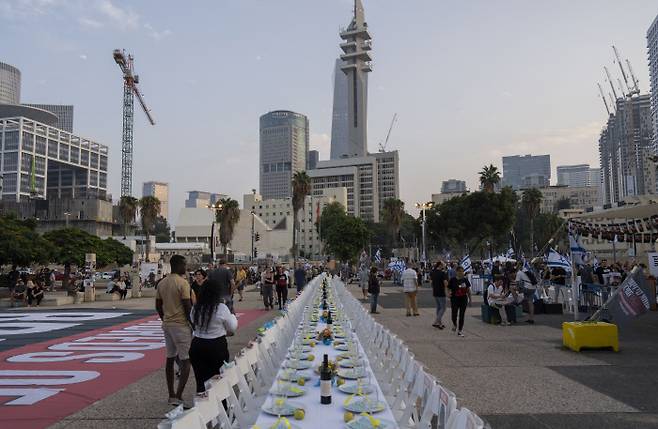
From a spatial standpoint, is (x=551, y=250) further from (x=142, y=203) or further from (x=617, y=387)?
(x=142, y=203)

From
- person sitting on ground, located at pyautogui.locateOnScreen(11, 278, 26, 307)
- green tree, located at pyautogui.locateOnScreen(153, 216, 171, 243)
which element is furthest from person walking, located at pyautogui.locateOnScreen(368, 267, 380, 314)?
green tree, located at pyautogui.locateOnScreen(153, 216, 171, 243)

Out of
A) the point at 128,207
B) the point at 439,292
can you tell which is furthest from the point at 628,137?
the point at 439,292

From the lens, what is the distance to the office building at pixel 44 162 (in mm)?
167625

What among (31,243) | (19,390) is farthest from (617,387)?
(31,243)

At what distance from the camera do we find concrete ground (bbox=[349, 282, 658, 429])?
5973mm

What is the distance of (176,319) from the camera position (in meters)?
6.30

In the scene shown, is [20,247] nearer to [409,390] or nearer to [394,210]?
[409,390]

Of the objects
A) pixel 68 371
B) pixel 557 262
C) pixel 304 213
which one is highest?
pixel 304 213

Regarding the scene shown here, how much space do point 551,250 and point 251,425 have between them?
16.5 m

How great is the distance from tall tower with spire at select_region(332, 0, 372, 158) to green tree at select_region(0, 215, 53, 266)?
164m

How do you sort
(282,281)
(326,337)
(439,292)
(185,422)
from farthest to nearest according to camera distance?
1. (282,281)
2. (439,292)
3. (326,337)
4. (185,422)

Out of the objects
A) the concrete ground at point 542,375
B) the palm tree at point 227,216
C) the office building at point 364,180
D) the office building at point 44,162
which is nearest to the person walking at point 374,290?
the concrete ground at point 542,375

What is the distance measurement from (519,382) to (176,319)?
5.16 metres

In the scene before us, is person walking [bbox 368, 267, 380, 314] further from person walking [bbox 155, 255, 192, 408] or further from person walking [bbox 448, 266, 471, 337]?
person walking [bbox 155, 255, 192, 408]
